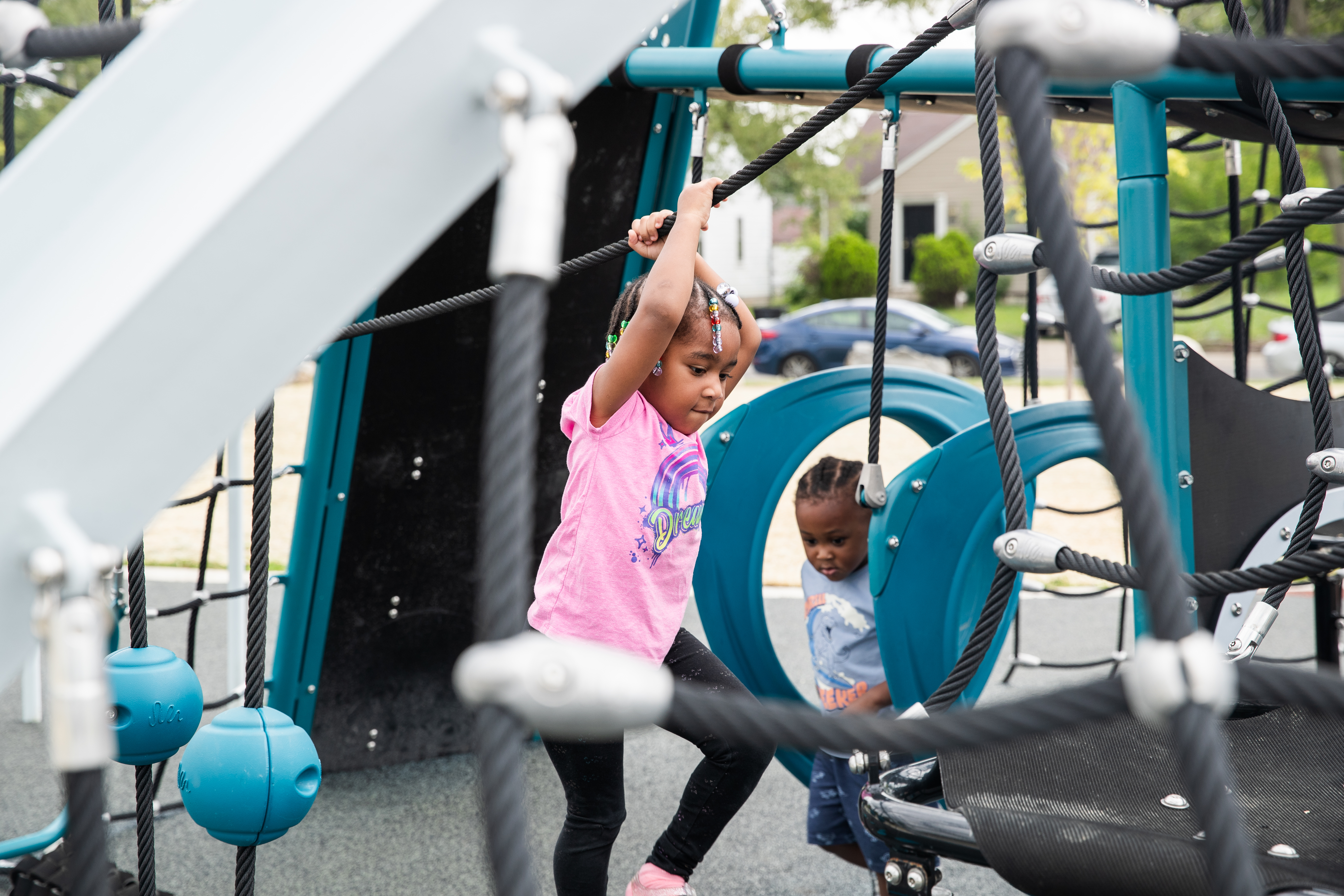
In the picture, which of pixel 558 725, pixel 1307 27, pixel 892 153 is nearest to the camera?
pixel 558 725

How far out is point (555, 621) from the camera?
1.79m

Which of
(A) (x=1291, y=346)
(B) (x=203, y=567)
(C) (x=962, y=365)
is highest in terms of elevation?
(B) (x=203, y=567)

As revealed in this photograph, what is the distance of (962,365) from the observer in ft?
48.2

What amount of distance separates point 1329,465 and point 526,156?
1.38 m

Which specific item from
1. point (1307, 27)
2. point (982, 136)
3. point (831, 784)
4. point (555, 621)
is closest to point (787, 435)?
point (831, 784)

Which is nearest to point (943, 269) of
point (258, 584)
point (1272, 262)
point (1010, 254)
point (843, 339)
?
point (843, 339)

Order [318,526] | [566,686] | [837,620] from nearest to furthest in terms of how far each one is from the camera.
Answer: [566,686], [837,620], [318,526]

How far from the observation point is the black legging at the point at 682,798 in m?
1.76

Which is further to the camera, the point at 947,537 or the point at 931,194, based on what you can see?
the point at 931,194

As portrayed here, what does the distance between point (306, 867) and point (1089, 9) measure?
7.80ft

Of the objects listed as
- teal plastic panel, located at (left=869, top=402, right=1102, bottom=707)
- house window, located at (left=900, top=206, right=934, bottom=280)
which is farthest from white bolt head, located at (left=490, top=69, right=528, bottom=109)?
house window, located at (left=900, top=206, right=934, bottom=280)

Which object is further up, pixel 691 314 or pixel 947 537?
pixel 691 314

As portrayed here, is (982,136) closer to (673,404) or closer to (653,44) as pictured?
(673,404)

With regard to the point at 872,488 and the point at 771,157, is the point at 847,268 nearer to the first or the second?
the point at 872,488
